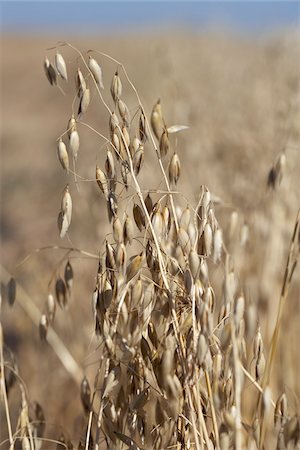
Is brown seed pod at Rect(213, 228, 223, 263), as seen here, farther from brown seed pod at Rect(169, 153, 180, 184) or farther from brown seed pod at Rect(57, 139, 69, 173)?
brown seed pod at Rect(57, 139, 69, 173)

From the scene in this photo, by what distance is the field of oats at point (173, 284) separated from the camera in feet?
3.04

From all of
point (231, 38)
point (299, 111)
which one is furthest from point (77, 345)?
point (231, 38)

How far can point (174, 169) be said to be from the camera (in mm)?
1010

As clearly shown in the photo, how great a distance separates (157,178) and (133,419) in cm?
181

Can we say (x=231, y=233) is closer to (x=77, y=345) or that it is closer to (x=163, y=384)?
(x=163, y=384)

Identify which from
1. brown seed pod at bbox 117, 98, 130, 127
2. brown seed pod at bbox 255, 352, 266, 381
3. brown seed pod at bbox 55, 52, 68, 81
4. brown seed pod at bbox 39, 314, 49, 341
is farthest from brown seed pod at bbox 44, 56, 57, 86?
brown seed pod at bbox 255, 352, 266, 381

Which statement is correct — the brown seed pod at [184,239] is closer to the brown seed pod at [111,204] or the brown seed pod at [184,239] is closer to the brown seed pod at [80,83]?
the brown seed pod at [111,204]

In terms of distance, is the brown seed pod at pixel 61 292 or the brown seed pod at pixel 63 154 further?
the brown seed pod at pixel 61 292

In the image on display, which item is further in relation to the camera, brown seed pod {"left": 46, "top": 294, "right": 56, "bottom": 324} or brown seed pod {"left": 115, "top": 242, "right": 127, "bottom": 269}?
brown seed pod {"left": 46, "top": 294, "right": 56, "bottom": 324}

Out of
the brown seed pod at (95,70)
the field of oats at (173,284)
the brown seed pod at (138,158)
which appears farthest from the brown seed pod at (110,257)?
the brown seed pod at (95,70)

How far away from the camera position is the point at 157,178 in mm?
2750

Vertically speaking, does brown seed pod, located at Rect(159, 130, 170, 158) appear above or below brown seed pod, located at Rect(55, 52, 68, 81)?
below

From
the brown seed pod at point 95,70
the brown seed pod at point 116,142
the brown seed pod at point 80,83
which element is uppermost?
the brown seed pod at point 95,70

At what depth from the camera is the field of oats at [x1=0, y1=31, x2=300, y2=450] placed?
927mm
